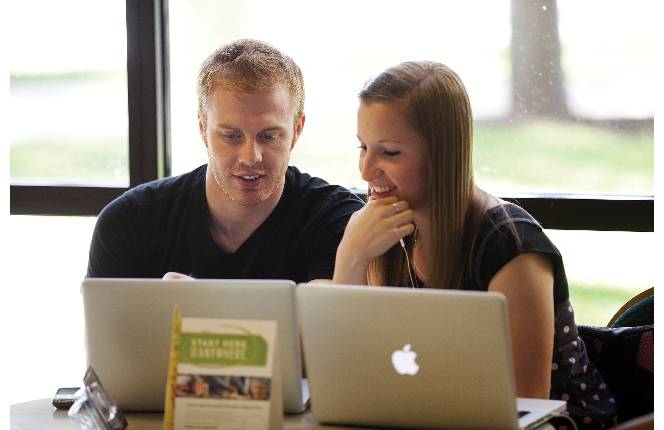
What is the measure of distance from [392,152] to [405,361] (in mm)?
635

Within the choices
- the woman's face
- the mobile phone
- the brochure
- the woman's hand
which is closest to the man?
the woman's hand

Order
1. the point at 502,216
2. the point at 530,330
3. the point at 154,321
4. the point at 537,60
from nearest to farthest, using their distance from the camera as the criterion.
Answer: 1. the point at 154,321
2. the point at 530,330
3. the point at 502,216
4. the point at 537,60

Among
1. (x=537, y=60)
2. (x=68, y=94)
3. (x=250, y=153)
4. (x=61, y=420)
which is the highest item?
(x=537, y=60)

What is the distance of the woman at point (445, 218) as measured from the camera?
206 cm

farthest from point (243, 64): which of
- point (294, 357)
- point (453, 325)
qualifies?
point (453, 325)

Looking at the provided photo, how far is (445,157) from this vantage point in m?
2.13

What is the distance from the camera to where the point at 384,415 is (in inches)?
67.6

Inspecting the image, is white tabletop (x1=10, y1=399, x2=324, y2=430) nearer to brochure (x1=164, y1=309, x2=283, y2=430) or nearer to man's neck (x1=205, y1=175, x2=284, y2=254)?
brochure (x1=164, y1=309, x2=283, y2=430)

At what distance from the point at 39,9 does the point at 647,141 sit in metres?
2.29

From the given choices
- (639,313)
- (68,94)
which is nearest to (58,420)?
(639,313)

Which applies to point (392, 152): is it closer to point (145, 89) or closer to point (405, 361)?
point (405, 361)

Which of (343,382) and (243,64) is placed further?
(243,64)

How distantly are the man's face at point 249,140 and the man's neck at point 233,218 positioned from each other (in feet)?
0.16

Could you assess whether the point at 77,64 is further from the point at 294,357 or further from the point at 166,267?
the point at 294,357
